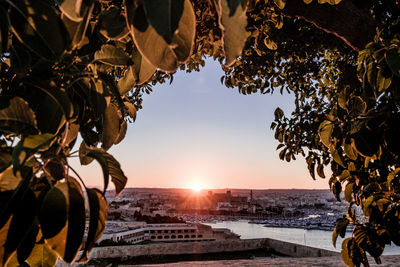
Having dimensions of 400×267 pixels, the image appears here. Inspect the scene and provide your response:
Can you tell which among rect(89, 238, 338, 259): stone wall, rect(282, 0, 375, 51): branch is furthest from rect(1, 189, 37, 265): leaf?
rect(89, 238, 338, 259): stone wall

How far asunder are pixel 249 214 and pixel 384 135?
165ft

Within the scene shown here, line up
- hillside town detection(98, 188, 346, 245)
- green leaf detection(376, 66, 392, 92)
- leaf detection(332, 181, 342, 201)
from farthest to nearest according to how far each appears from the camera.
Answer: hillside town detection(98, 188, 346, 245) < leaf detection(332, 181, 342, 201) < green leaf detection(376, 66, 392, 92)

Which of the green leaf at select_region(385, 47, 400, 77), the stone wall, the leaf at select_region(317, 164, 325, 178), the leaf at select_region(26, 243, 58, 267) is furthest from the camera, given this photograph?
the stone wall

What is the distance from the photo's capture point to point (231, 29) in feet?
1.08

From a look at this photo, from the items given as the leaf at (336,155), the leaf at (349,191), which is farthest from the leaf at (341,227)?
the leaf at (336,155)

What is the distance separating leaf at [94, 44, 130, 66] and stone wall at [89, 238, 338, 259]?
271 inches

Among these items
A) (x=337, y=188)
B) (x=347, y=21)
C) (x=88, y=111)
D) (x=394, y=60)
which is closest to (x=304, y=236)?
(x=347, y=21)

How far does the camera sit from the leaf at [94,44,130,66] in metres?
0.60

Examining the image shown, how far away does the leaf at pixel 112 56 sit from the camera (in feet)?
1.96

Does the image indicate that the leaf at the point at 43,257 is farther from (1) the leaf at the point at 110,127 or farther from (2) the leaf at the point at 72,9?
(2) the leaf at the point at 72,9

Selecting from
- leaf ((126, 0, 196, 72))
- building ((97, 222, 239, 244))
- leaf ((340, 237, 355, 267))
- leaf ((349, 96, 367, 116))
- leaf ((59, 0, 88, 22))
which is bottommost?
building ((97, 222, 239, 244))

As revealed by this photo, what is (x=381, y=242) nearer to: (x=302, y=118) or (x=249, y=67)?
(x=302, y=118)

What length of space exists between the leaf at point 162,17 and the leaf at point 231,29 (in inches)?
2.0

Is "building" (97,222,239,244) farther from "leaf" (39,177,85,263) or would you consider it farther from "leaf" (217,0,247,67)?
"leaf" (217,0,247,67)
